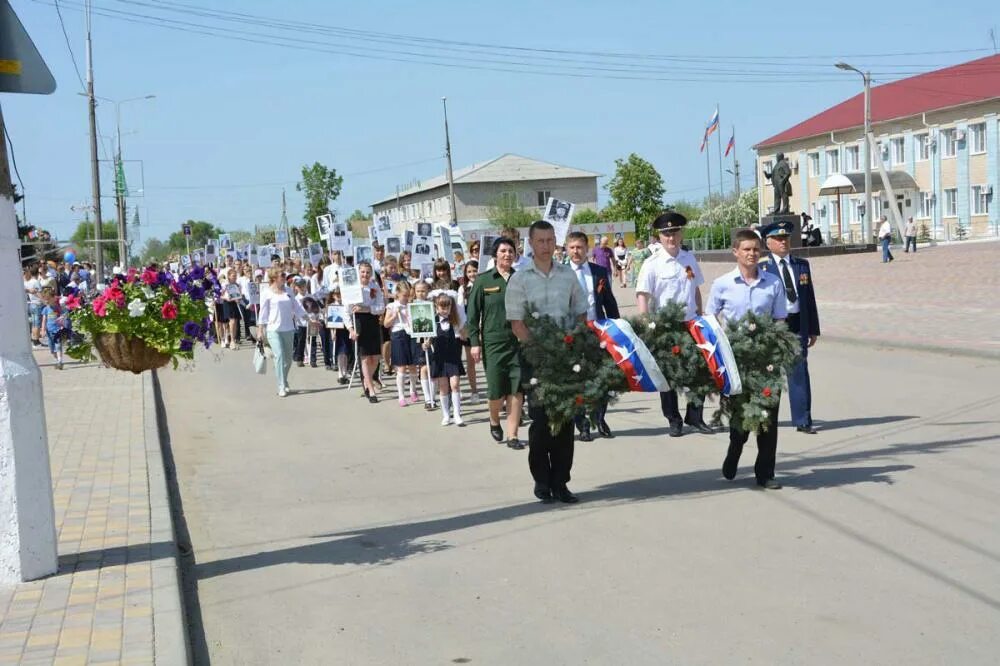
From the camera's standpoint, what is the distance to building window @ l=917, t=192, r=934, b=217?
2586 inches

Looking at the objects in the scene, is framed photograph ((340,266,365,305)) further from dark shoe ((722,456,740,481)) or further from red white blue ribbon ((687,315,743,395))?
red white blue ribbon ((687,315,743,395))

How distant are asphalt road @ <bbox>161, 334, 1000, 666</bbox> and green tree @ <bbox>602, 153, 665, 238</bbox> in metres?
67.3

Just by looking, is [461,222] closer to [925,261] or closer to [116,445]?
[925,261]

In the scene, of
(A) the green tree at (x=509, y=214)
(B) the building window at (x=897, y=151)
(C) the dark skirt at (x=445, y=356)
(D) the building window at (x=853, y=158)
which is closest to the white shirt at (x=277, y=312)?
(C) the dark skirt at (x=445, y=356)

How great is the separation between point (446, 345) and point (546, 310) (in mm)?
5080

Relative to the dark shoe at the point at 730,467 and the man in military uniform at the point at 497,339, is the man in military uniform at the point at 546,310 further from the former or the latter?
the man in military uniform at the point at 497,339

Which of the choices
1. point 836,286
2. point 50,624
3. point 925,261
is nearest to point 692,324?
point 50,624

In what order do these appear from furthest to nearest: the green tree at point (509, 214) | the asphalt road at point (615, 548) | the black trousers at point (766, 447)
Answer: the green tree at point (509, 214) → the black trousers at point (766, 447) → the asphalt road at point (615, 548)

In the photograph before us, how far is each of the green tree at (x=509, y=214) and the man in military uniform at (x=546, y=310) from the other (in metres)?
84.1

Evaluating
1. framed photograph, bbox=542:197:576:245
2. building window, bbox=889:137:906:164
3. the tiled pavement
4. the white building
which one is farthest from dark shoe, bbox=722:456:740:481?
the white building

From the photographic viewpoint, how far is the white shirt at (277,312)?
16.2 m

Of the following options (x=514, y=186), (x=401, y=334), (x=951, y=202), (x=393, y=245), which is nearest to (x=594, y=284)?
(x=401, y=334)

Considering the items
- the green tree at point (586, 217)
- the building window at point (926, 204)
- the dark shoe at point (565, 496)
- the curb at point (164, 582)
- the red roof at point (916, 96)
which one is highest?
the red roof at point (916, 96)

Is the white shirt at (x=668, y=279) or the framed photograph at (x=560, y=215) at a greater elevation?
the framed photograph at (x=560, y=215)
